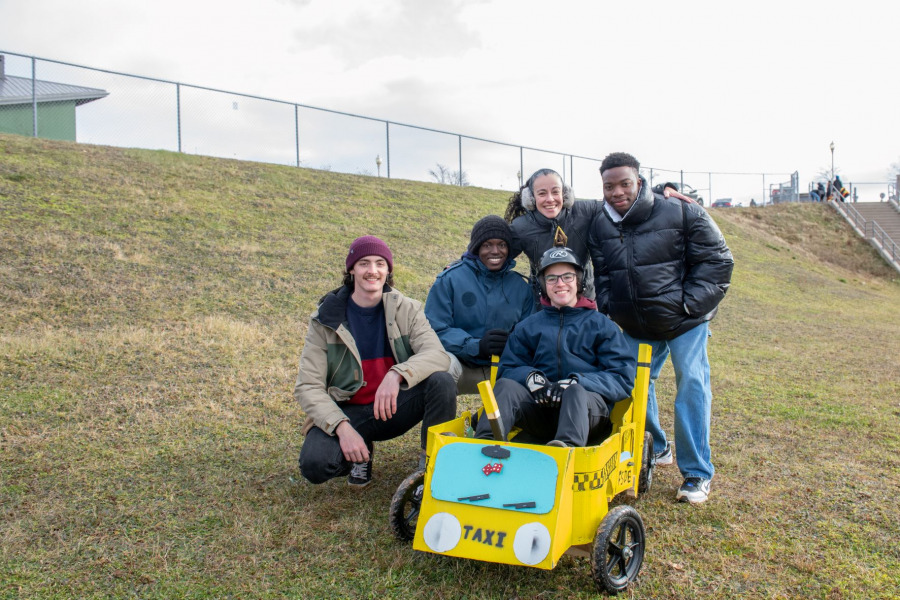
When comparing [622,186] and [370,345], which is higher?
[622,186]

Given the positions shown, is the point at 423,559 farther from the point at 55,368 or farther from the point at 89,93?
the point at 89,93

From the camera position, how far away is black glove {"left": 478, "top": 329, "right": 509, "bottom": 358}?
4.16 meters

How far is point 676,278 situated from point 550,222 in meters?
0.93

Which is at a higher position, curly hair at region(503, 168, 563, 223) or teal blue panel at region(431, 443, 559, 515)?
curly hair at region(503, 168, 563, 223)

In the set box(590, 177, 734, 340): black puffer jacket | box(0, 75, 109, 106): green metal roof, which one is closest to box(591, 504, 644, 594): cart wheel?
box(590, 177, 734, 340): black puffer jacket

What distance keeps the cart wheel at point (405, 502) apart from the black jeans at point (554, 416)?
406 mm

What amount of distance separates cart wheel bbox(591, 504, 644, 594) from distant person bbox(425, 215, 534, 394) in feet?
5.25

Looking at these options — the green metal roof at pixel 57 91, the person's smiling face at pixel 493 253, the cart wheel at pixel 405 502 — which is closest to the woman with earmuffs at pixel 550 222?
the person's smiling face at pixel 493 253

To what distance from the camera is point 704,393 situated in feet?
13.5

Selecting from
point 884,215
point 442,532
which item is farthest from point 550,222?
point 884,215

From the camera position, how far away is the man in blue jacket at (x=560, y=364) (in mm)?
3477

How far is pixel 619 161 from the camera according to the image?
404cm

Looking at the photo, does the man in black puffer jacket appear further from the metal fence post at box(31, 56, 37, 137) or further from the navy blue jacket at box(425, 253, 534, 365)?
the metal fence post at box(31, 56, 37, 137)

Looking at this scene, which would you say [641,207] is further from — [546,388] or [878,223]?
[878,223]
